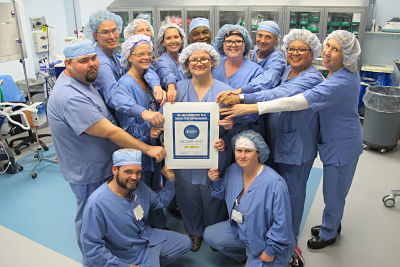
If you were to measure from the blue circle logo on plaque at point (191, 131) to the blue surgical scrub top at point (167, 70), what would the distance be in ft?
1.52

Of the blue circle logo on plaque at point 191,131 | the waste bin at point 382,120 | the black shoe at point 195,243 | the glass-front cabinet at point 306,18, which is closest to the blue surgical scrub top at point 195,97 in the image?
the blue circle logo on plaque at point 191,131

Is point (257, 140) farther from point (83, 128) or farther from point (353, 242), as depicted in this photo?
point (353, 242)

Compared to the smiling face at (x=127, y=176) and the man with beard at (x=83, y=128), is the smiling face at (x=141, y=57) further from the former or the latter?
the smiling face at (x=127, y=176)

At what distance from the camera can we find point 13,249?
8.77ft

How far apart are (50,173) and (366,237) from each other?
328cm

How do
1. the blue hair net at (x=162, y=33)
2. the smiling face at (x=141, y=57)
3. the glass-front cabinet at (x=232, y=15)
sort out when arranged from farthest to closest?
the glass-front cabinet at (x=232, y=15) < the blue hair net at (x=162, y=33) < the smiling face at (x=141, y=57)

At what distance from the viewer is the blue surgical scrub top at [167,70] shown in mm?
2432

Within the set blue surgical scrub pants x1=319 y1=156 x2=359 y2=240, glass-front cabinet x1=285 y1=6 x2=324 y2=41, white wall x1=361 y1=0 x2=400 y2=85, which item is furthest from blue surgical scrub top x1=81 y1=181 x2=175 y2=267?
white wall x1=361 y1=0 x2=400 y2=85

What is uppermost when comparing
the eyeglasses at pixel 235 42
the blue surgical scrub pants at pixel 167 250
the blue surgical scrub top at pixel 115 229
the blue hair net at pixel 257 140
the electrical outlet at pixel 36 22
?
the electrical outlet at pixel 36 22

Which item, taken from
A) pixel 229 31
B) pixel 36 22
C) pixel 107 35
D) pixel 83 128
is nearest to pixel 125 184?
pixel 83 128

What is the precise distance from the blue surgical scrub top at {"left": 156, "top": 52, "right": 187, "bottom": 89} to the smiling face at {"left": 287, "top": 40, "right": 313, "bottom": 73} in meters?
0.78

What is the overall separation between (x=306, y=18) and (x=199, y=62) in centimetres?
419

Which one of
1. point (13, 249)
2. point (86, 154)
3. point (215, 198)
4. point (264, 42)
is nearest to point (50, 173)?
point (13, 249)

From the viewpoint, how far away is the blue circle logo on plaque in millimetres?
2059
